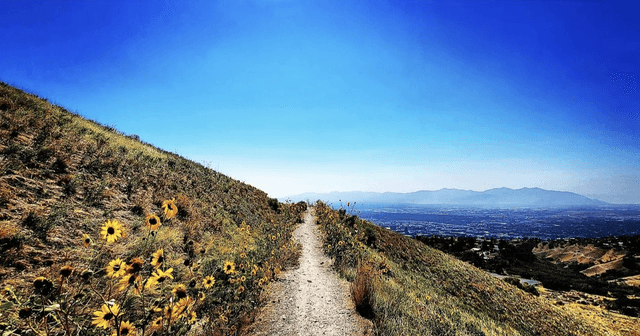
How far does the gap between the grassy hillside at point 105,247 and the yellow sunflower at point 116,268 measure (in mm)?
17

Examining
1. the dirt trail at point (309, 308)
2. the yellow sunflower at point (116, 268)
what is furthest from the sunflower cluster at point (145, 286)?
the dirt trail at point (309, 308)

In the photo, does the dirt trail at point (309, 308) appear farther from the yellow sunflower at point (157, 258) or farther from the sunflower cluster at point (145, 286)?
the yellow sunflower at point (157, 258)

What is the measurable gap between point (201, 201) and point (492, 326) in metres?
14.9

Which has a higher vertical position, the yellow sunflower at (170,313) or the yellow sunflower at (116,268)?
the yellow sunflower at (116,268)

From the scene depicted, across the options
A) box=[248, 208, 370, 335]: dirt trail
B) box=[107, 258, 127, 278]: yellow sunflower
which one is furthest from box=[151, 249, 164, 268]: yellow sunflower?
box=[248, 208, 370, 335]: dirt trail

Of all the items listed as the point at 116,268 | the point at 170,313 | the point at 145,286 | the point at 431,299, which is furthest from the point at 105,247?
the point at 431,299

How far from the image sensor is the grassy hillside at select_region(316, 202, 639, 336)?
621 centimetres

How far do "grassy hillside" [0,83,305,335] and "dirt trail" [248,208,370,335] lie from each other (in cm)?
47

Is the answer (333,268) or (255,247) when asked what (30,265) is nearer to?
(255,247)

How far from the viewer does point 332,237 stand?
1383 cm

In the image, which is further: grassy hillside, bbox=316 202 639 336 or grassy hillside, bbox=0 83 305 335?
grassy hillside, bbox=316 202 639 336

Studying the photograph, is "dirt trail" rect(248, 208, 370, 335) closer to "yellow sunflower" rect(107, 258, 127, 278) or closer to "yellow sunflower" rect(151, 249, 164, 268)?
"yellow sunflower" rect(151, 249, 164, 268)

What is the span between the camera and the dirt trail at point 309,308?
5203 mm

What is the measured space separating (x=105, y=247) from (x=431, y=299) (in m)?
11.5
